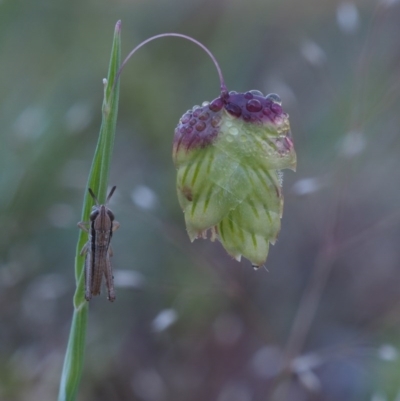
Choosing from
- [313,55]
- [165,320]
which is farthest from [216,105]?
[313,55]

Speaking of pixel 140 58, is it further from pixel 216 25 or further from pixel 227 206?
pixel 227 206

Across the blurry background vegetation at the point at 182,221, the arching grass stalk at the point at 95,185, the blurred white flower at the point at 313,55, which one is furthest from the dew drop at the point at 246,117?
the blurred white flower at the point at 313,55

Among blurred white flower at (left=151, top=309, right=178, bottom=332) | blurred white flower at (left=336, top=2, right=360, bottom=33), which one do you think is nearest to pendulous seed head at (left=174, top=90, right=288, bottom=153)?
blurred white flower at (left=151, top=309, right=178, bottom=332)

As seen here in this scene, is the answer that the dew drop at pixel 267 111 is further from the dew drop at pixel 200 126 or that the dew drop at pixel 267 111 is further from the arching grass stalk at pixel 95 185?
the arching grass stalk at pixel 95 185

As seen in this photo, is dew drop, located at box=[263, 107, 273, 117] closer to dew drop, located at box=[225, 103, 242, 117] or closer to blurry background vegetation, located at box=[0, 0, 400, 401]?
dew drop, located at box=[225, 103, 242, 117]

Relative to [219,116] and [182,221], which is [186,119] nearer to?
[219,116]

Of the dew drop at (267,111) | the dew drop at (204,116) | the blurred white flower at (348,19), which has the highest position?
the blurred white flower at (348,19)
